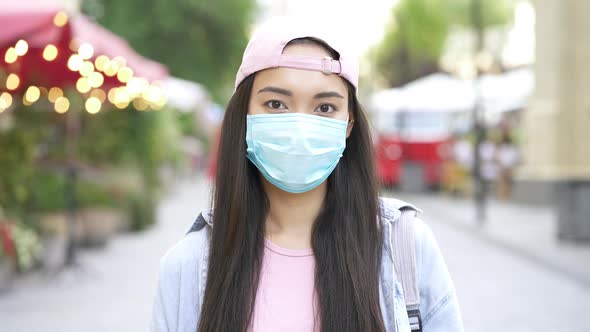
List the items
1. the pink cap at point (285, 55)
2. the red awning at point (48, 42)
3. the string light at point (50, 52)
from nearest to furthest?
the pink cap at point (285, 55) < the red awning at point (48, 42) < the string light at point (50, 52)

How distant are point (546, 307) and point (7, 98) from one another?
6.73 m

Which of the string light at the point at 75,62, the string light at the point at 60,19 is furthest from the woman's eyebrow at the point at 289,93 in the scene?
the string light at the point at 75,62

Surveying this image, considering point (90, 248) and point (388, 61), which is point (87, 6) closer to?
point (90, 248)

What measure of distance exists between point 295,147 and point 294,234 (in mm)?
→ 242

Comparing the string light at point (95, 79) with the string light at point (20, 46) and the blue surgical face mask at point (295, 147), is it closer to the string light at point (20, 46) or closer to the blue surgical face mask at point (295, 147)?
the string light at point (20, 46)

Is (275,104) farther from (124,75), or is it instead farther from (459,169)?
(459,169)

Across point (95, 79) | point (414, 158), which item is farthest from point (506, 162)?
point (95, 79)

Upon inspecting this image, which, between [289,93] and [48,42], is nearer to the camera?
[289,93]

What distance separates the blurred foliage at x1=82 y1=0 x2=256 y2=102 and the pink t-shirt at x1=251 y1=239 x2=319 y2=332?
20.8 metres

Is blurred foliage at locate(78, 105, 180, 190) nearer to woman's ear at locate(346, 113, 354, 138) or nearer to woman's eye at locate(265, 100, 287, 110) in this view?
woman's ear at locate(346, 113, 354, 138)

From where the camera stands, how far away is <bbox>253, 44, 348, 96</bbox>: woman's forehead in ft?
6.69

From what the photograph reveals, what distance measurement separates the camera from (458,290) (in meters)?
8.27

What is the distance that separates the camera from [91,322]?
6.98 meters

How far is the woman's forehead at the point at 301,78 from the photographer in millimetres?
2039
